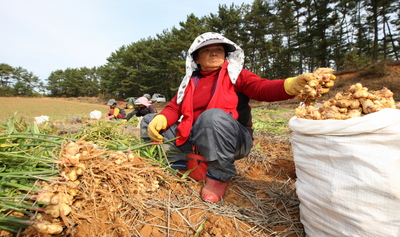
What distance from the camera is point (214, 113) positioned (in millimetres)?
1286

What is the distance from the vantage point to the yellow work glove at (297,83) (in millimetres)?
1036

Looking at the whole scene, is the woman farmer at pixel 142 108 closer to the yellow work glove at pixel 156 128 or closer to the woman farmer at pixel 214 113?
the woman farmer at pixel 214 113

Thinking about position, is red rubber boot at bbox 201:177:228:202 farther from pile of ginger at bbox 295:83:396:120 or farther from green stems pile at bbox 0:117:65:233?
green stems pile at bbox 0:117:65:233

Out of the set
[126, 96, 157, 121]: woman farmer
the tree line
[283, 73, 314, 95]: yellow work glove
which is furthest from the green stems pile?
the tree line

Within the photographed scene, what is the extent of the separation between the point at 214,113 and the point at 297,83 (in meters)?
0.52

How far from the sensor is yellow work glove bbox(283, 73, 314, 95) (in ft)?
3.40

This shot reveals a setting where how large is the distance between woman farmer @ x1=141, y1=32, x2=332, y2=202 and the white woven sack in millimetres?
392

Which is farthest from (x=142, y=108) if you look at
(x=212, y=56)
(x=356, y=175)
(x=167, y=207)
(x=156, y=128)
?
(x=356, y=175)

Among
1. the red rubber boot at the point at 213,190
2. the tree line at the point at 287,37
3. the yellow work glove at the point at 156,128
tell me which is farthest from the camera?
the tree line at the point at 287,37

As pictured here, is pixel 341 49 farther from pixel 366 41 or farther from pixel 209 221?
pixel 209 221

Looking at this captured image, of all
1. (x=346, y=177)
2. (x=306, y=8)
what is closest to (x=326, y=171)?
(x=346, y=177)

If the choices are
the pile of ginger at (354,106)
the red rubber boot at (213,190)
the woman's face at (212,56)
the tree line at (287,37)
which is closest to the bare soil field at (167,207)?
→ the red rubber boot at (213,190)

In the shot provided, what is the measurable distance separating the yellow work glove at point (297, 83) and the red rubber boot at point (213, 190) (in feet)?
2.42

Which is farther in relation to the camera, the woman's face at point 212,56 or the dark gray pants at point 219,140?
the woman's face at point 212,56
